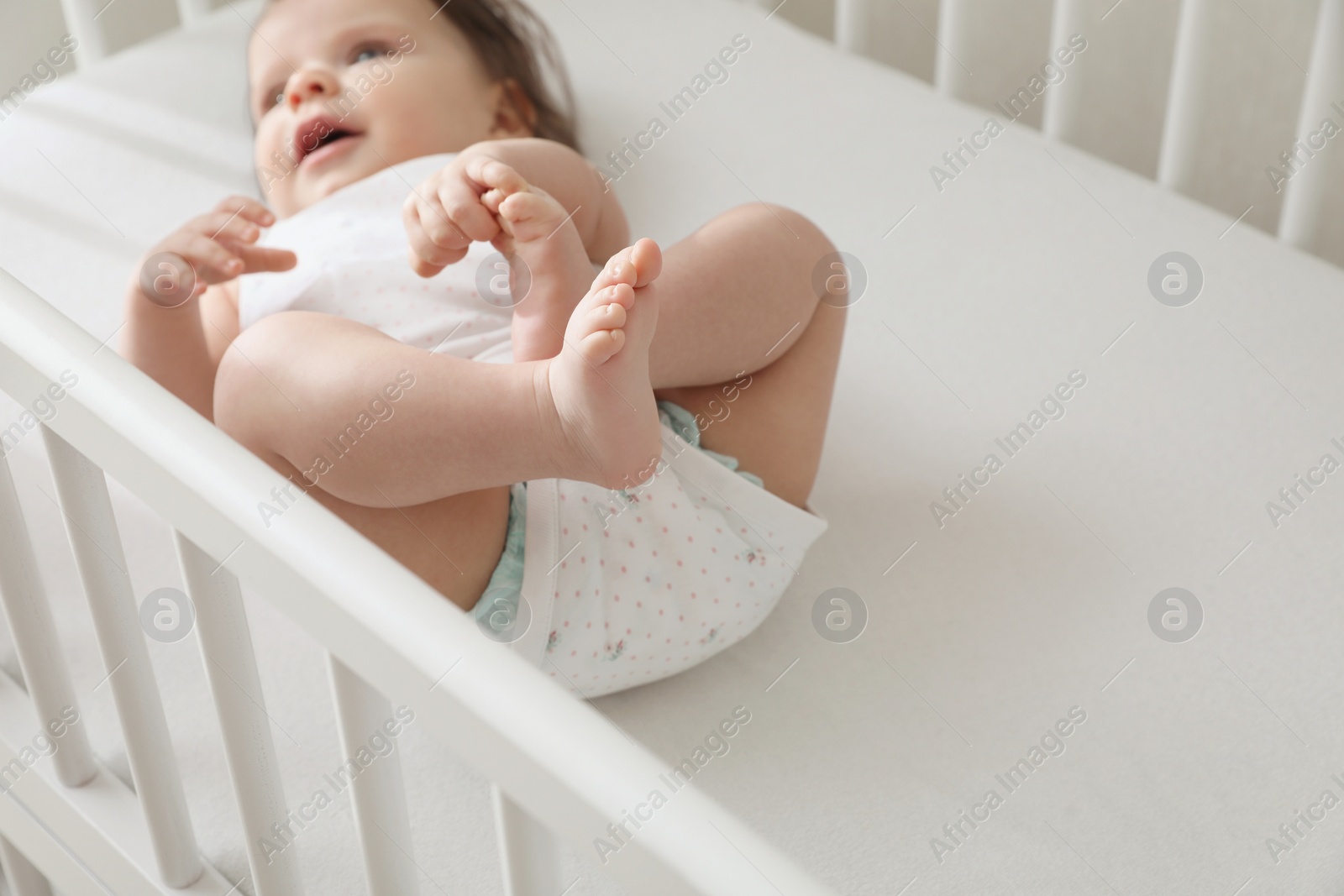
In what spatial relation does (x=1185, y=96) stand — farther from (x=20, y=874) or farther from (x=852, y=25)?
(x=20, y=874)

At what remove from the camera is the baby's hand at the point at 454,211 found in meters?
0.72

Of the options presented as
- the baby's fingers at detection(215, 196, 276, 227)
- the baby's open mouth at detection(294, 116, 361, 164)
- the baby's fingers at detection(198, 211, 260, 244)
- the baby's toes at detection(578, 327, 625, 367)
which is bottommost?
the baby's open mouth at detection(294, 116, 361, 164)

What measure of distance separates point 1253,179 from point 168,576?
109 centimetres

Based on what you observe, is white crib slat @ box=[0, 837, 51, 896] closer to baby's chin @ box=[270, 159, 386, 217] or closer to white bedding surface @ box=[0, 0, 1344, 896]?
white bedding surface @ box=[0, 0, 1344, 896]

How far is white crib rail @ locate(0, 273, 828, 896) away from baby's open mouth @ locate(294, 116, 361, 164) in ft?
1.39

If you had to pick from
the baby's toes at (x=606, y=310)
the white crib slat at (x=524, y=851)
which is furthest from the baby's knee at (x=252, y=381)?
the white crib slat at (x=524, y=851)

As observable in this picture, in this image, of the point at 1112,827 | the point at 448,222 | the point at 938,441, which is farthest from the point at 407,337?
the point at 1112,827

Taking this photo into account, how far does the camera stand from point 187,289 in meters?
0.85

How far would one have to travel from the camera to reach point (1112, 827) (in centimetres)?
71

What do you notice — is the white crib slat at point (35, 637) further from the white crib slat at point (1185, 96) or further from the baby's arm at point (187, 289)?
the white crib slat at point (1185, 96)

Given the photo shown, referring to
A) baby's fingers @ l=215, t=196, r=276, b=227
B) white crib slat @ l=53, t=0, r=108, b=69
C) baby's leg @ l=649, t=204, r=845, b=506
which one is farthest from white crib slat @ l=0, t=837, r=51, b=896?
white crib slat @ l=53, t=0, r=108, b=69


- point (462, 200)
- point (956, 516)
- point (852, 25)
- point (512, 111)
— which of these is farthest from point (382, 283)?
point (852, 25)

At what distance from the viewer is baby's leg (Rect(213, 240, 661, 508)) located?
0.61 meters

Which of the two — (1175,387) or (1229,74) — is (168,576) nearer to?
(1175,387)
